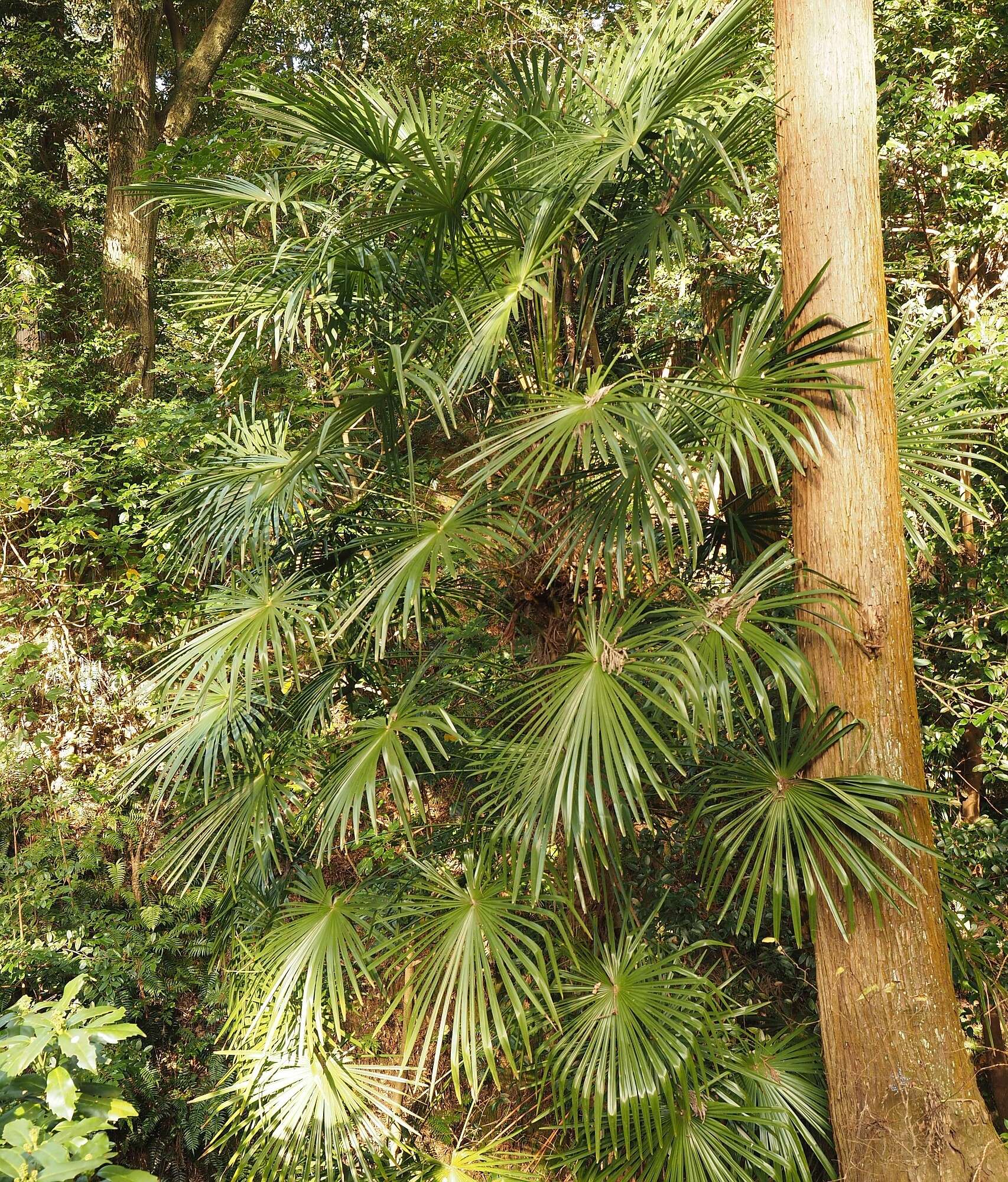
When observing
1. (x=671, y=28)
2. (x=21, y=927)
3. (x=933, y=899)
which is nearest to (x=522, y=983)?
(x=933, y=899)

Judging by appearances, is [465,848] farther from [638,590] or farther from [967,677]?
[967,677]

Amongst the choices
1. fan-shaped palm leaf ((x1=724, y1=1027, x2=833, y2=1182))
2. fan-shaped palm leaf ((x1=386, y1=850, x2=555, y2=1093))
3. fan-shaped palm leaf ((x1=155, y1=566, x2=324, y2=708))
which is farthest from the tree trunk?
fan-shaped palm leaf ((x1=155, y1=566, x2=324, y2=708))

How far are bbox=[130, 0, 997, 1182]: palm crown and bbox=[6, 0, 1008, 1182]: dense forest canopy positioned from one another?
17 mm

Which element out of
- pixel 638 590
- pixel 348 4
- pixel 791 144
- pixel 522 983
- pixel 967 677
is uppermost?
pixel 348 4

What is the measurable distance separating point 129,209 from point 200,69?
1128 millimetres

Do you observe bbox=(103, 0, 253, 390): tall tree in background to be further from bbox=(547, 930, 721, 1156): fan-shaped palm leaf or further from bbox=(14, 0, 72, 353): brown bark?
bbox=(547, 930, 721, 1156): fan-shaped palm leaf

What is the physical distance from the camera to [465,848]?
8.43ft

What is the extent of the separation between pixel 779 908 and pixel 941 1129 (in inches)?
29.2

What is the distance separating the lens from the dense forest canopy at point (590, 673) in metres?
2.09

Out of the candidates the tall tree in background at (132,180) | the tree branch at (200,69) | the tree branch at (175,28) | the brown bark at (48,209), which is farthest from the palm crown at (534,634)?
the tree branch at (175,28)

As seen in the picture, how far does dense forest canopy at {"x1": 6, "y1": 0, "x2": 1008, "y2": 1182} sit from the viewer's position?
209 cm

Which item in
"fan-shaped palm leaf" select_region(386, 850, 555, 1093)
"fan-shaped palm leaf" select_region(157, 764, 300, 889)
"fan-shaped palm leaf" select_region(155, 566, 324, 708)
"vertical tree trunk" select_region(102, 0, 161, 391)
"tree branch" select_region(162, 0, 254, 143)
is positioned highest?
"tree branch" select_region(162, 0, 254, 143)

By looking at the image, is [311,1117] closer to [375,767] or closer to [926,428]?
[375,767]

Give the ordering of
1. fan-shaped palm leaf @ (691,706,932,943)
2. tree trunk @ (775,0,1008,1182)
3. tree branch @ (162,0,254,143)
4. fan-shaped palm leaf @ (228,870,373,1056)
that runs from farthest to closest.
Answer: tree branch @ (162,0,254,143), fan-shaped palm leaf @ (228,870,373,1056), tree trunk @ (775,0,1008,1182), fan-shaped palm leaf @ (691,706,932,943)
